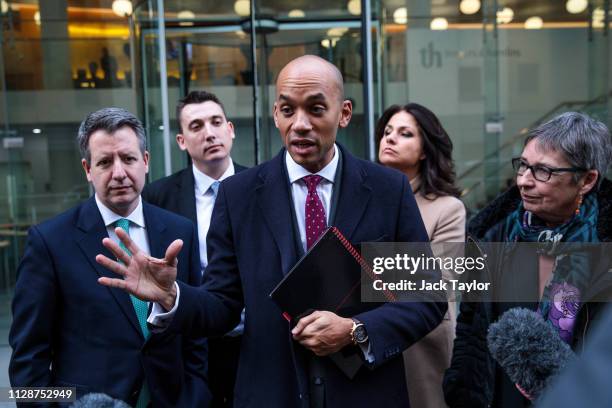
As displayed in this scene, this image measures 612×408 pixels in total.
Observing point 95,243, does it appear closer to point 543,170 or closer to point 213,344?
point 213,344

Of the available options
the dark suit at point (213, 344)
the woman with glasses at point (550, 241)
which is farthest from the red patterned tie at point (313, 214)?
the dark suit at point (213, 344)

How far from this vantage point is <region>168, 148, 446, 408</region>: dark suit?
2.09 meters

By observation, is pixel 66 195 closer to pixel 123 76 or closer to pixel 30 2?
pixel 123 76

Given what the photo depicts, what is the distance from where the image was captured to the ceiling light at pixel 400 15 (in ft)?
25.6

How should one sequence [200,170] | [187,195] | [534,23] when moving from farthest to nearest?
1. [534,23]
2. [200,170]
3. [187,195]

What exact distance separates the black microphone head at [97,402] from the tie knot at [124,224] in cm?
65

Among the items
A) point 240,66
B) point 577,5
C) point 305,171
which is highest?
point 577,5

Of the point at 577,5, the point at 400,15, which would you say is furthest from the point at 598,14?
the point at 400,15

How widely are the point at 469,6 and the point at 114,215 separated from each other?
6369 millimetres

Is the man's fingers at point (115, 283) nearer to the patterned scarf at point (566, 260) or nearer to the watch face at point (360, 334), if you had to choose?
the watch face at point (360, 334)

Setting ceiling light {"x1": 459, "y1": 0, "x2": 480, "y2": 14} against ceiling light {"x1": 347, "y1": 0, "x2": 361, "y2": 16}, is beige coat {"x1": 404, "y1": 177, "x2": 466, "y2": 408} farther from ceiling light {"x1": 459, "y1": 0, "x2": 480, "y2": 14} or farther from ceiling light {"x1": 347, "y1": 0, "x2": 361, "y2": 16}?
ceiling light {"x1": 459, "y1": 0, "x2": 480, "y2": 14}

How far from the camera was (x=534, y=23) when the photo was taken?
8.13m

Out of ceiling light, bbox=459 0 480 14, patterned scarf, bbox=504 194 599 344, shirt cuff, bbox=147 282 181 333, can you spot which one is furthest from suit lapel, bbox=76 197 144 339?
ceiling light, bbox=459 0 480 14

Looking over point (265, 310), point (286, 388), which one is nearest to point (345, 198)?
point (265, 310)
